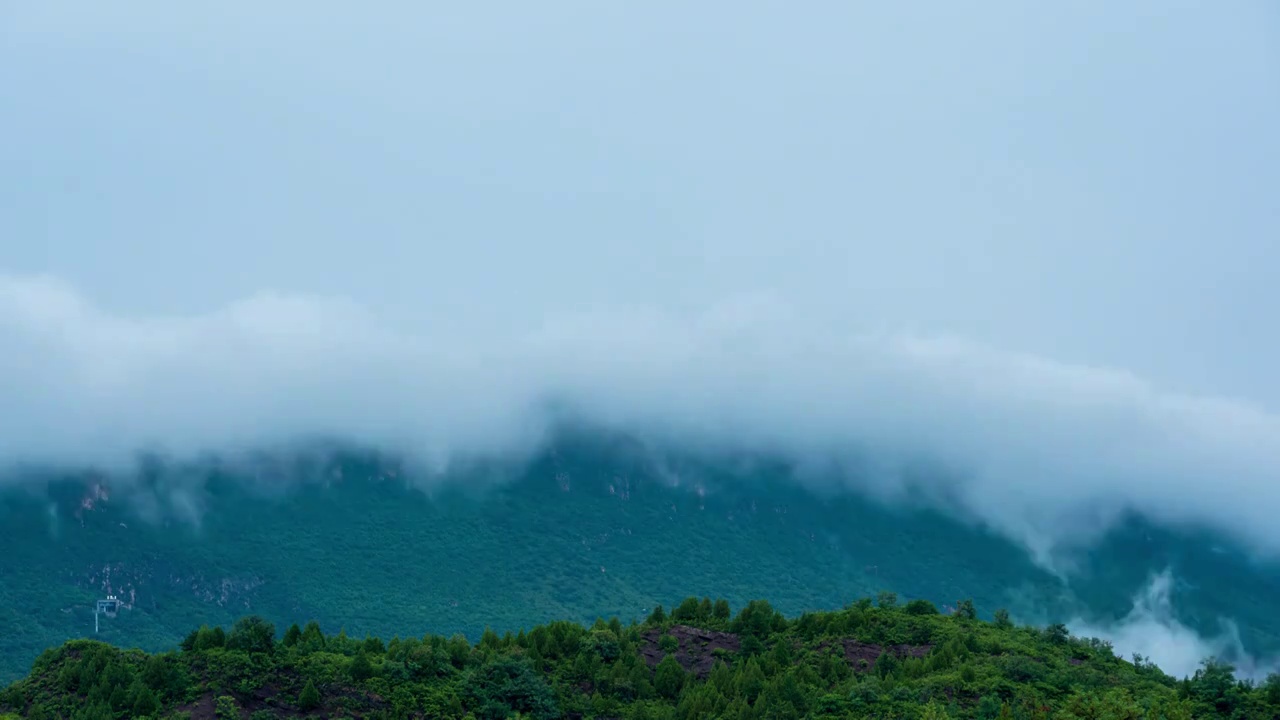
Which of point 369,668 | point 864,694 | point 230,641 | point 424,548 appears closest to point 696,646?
point 864,694

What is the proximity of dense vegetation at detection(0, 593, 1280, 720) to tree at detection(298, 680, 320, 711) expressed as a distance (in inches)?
2.0

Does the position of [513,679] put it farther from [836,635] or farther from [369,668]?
[836,635]

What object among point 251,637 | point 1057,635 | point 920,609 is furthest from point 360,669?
point 1057,635

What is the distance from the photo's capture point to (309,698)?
48750mm

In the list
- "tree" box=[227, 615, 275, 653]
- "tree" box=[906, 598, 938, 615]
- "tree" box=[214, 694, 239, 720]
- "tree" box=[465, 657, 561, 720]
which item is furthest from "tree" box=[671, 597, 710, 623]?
"tree" box=[214, 694, 239, 720]

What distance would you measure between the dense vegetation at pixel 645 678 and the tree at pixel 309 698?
0.05 m

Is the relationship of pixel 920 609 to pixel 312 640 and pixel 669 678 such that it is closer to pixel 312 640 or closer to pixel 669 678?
pixel 669 678

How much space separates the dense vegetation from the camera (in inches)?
1901

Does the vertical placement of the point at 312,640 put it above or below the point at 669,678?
below

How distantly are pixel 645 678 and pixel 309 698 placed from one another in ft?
45.9

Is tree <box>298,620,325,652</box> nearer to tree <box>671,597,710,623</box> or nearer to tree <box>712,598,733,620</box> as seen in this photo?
tree <box>671,597,710,623</box>

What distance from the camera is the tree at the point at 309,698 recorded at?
160 feet

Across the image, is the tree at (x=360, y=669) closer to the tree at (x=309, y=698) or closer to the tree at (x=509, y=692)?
the tree at (x=309, y=698)

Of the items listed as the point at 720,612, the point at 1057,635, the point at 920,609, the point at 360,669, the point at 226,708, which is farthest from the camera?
the point at 920,609
